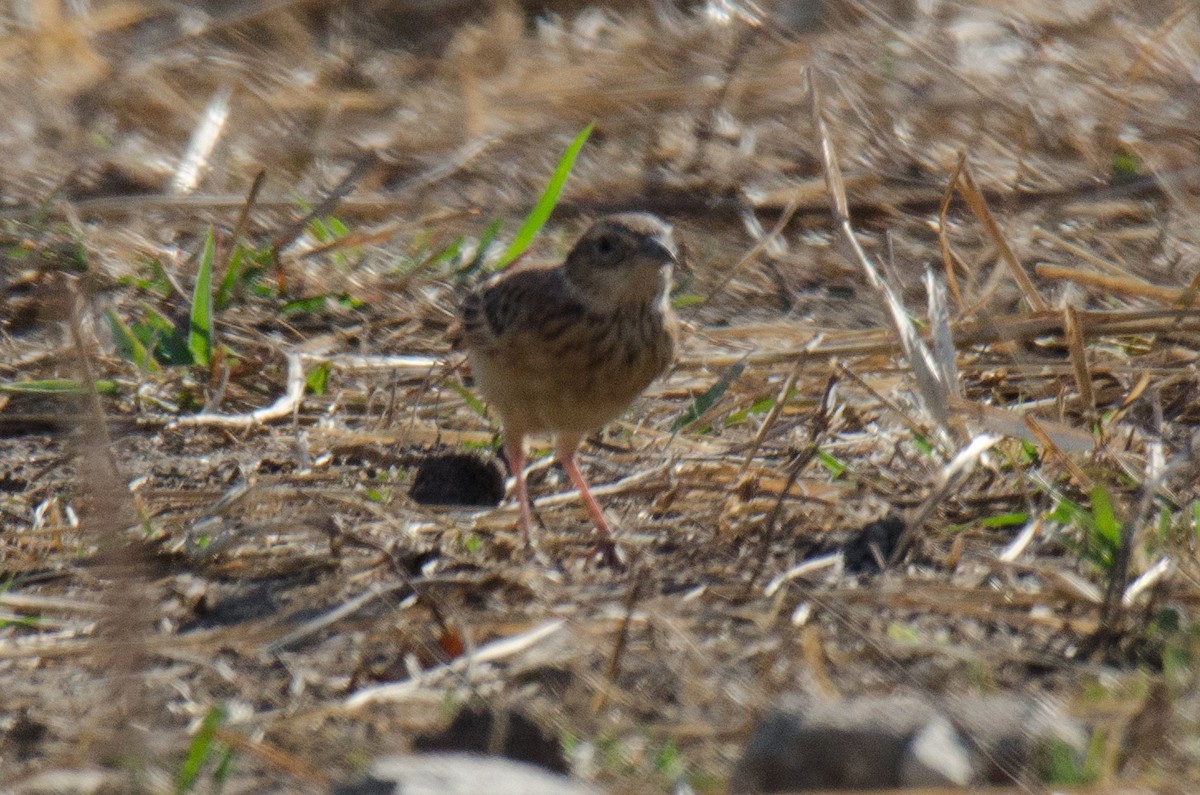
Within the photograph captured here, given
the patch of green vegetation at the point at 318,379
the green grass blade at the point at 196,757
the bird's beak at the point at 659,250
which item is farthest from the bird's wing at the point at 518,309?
the green grass blade at the point at 196,757

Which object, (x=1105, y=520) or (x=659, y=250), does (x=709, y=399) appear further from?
(x=1105, y=520)

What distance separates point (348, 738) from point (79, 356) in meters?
1.19

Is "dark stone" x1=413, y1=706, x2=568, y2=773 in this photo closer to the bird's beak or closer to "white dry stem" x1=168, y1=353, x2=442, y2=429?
the bird's beak

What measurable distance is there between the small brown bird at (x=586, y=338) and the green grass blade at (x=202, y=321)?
1.15 metres

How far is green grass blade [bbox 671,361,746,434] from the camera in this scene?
17.2ft

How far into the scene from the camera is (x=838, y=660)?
3621mm

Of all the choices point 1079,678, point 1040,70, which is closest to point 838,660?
point 1079,678

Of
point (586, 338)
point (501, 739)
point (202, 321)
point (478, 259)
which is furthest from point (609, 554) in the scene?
point (478, 259)

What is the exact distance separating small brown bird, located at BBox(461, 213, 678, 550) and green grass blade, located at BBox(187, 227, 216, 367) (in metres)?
1.15

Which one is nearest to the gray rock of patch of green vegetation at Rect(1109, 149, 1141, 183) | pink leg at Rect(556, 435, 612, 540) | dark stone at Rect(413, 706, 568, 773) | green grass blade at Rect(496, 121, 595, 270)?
dark stone at Rect(413, 706, 568, 773)

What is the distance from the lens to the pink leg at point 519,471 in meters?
4.75

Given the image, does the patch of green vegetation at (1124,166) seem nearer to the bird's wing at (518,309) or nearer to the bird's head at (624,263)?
the bird's head at (624,263)

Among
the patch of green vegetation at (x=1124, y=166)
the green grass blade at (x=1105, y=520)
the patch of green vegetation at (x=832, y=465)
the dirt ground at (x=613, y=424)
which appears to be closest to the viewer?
the dirt ground at (x=613, y=424)

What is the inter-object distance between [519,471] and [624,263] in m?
0.70
